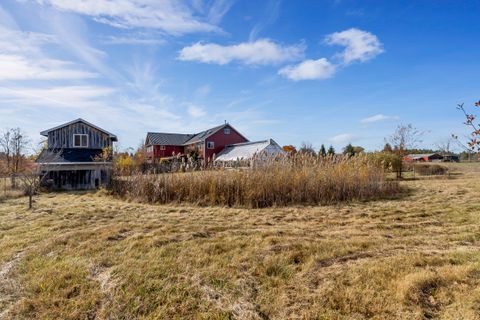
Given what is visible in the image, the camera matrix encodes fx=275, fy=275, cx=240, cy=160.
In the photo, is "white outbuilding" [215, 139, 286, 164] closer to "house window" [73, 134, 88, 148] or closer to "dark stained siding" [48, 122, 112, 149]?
"dark stained siding" [48, 122, 112, 149]

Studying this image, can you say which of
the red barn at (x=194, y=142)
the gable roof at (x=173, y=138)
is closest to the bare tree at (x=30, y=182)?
the red barn at (x=194, y=142)

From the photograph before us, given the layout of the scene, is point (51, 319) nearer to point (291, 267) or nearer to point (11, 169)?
point (291, 267)

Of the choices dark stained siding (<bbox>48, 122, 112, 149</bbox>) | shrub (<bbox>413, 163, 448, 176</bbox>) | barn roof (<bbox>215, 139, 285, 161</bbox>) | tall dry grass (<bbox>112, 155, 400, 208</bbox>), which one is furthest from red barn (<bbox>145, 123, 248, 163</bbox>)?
tall dry grass (<bbox>112, 155, 400, 208</bbox>)

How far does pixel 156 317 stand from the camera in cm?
233

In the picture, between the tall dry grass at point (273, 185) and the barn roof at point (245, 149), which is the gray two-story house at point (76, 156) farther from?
the barn roof at point (245, 149)

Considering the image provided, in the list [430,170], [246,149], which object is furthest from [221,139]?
[430,170]

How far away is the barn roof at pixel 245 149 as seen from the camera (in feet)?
84.4

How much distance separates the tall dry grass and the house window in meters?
9.56

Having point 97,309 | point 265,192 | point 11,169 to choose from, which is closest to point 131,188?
point 265,192

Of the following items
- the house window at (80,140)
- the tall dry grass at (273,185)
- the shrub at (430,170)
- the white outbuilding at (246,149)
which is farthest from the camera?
the white outbuilding at (246,149)

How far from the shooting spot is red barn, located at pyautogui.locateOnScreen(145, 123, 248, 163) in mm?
31297

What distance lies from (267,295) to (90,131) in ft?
56.3

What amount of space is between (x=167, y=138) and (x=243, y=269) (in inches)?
1365

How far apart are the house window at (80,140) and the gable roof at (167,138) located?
1816 centimetres
